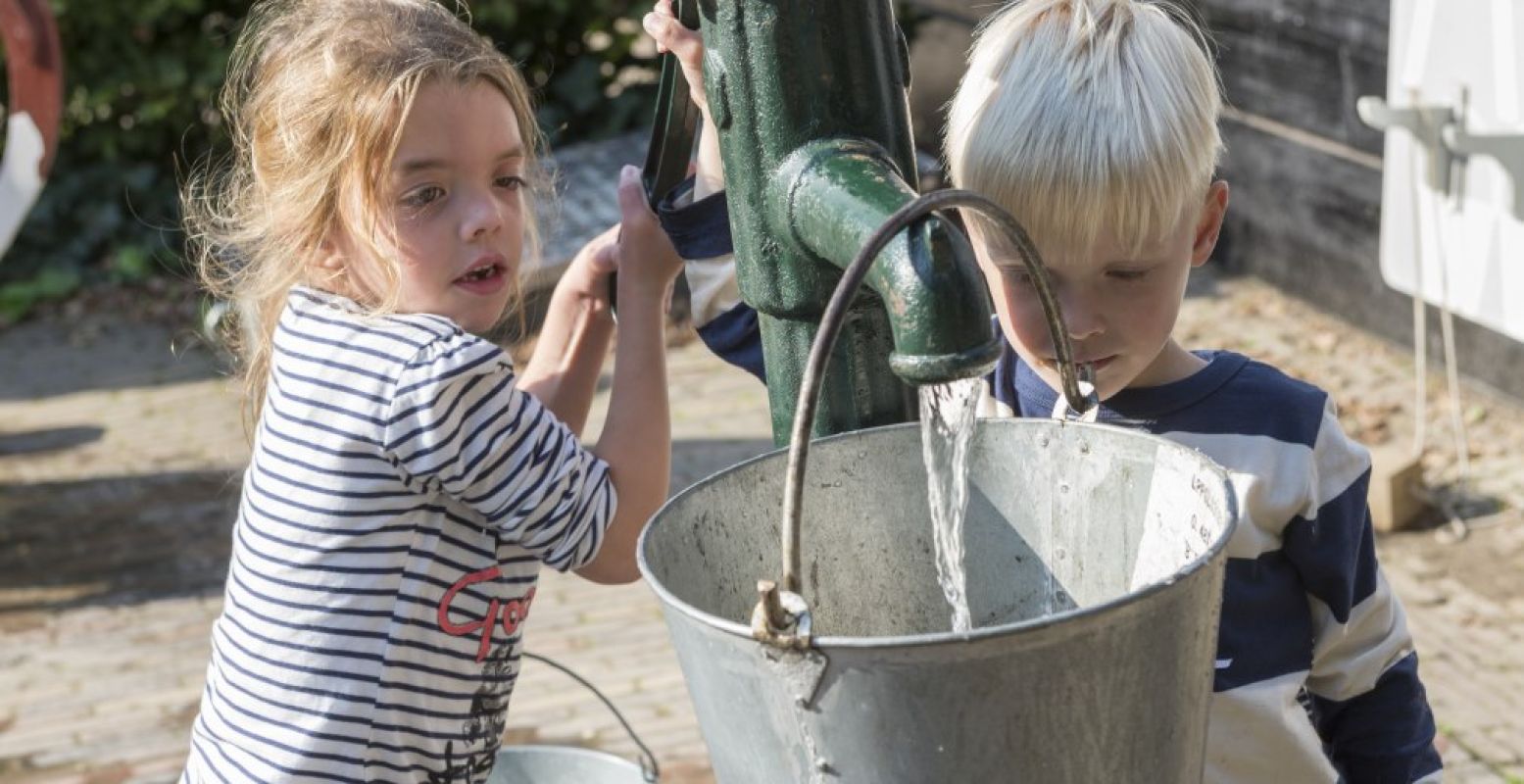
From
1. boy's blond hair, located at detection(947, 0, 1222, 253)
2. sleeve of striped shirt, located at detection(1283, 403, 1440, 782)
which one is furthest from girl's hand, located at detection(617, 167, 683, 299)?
sleeve of striped shirt, located at detection(1283, 403, 1440, 782)

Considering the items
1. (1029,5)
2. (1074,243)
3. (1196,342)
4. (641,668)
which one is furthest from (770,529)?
(1196,342)

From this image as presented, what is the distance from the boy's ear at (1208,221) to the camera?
1915 mm

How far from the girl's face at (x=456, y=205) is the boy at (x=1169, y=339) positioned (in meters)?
0.29

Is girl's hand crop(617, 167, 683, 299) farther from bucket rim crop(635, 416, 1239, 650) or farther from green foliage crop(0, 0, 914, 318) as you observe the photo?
green foliage crop(0, 0, 914, 318)

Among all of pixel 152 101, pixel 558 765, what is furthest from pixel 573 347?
pixel 152 101

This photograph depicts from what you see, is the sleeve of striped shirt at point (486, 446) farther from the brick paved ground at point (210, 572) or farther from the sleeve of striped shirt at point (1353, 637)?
the brick paved ground at point (210, 572)

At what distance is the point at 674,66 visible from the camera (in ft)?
6.17

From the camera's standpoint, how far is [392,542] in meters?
1.90

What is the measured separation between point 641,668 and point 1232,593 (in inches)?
101

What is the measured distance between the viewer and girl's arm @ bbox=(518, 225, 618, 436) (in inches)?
89.9

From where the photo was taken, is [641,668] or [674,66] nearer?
[674,66]

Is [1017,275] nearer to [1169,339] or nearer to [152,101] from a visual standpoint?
[1169,339]

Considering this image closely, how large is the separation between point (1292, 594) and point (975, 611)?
33 centimetres

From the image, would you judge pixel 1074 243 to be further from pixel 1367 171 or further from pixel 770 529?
pixel 1367 171
